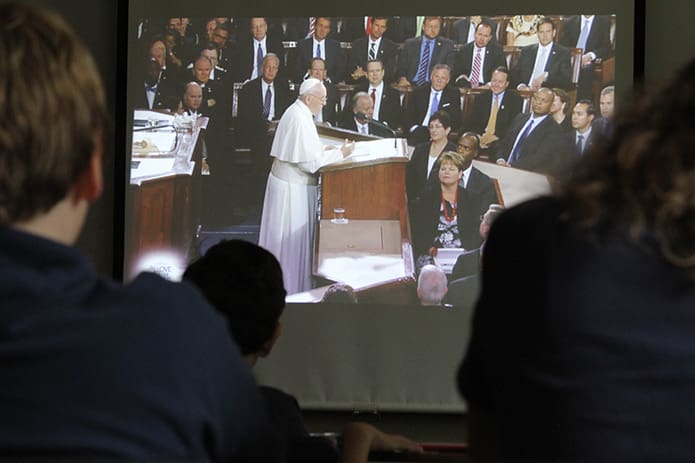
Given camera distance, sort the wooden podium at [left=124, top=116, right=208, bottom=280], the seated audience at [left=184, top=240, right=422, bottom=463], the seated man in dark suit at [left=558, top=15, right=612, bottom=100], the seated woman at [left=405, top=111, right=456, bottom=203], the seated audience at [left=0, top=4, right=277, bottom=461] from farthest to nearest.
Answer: the wooden podium at [left=124, top=116, right=208, bottom=280], the seated woman at [left=405, top=111, right=456, bottom=203], the seated man in dark suit at [left=558, top=15, right=612, bottom=100], the seated audience at [left=184, top=240, right=422, bottom=463], the seated audience at [left=0, top=4, right=277, bottom=461]

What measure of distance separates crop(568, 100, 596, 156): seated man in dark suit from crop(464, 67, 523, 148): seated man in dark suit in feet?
0.83

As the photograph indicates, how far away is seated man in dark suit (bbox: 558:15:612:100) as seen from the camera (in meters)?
4.06

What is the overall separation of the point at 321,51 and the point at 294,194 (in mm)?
673

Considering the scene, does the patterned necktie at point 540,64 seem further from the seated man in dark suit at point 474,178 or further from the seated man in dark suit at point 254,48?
the seated man in dark suit at point 254,48

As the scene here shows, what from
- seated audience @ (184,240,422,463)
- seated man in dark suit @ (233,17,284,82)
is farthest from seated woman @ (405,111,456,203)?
seated audience @ (184,240,422,463)

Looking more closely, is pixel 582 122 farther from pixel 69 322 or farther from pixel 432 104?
pixel 69 322

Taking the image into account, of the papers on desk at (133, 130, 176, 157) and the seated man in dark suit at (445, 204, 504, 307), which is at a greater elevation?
the papers on desk at (133, 130, 176, 157)

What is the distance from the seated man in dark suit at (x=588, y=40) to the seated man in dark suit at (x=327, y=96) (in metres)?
1.05

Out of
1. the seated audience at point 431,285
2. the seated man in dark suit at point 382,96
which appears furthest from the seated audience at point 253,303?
the seated man in dark suit at point 382,96

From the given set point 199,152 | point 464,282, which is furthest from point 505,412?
point 199,152

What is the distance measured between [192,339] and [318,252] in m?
3.36

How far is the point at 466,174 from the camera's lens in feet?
13.6

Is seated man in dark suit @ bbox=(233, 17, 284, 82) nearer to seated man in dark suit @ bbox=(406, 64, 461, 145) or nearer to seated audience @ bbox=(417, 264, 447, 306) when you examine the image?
seated man in dark suit @ bbox=(406, 64, 461, 145)

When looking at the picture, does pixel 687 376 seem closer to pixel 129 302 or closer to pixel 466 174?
pixel 129 302
